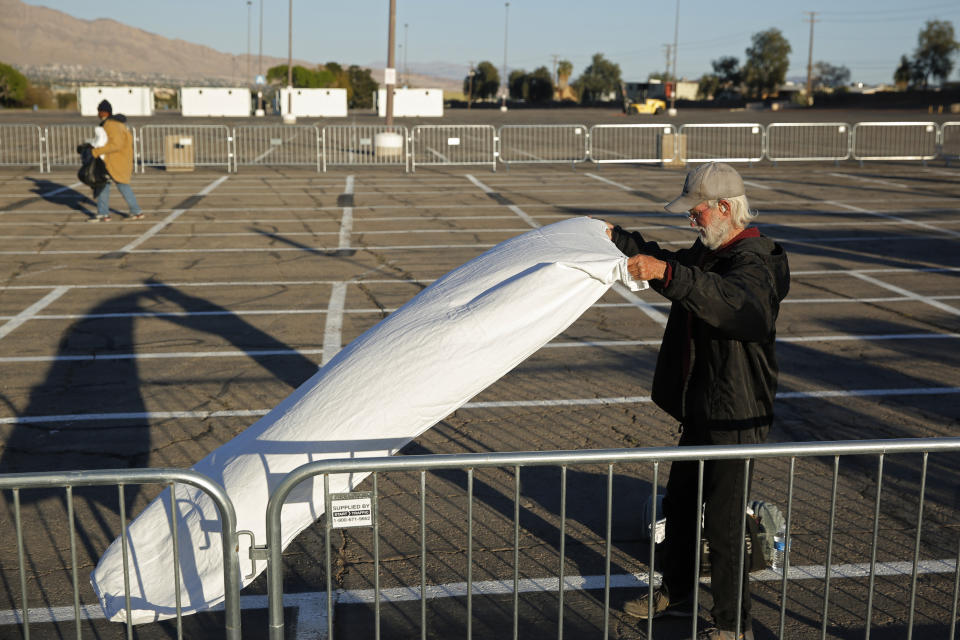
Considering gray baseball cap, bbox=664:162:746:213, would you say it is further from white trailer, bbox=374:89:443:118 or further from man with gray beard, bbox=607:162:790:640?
white trailer, bbox=374:89:443:118

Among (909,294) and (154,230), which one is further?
(154,230)

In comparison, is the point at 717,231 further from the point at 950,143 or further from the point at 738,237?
the point at 950,143

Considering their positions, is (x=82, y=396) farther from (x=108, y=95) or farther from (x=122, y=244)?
(x=108, y=95)

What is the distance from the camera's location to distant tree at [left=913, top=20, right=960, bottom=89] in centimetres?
9631

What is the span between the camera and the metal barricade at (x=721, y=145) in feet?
92.9

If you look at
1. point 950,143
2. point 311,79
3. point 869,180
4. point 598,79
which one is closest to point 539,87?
point 598,79

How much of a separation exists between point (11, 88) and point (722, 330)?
81526 mm

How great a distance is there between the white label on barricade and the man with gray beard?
1.44 metres

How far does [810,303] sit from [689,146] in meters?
24.8

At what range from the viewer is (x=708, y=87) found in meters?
123

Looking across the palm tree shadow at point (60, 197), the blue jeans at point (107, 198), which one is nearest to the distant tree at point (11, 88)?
the palm tree shadow at point (60, 197)

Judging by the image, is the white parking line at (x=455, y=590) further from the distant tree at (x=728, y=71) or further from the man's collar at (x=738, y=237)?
the distant tree at (x=728, y=71)

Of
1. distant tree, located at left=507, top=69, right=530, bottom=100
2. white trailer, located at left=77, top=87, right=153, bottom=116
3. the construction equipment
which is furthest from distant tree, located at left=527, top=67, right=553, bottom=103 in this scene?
white trailer, located at left=77, top=87, right=153, bottom=116

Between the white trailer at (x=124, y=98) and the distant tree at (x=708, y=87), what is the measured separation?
75.5 metres
